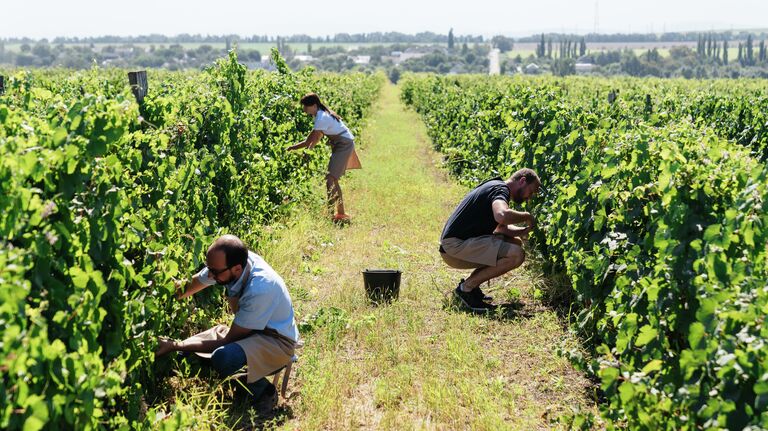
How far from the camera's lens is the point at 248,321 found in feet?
15.4

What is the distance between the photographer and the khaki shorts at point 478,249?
6.66m

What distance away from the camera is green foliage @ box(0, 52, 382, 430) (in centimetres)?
271

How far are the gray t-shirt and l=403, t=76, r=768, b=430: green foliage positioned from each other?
6.08 feet

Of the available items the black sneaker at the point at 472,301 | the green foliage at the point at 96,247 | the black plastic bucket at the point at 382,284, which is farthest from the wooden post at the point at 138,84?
the black sneaker at the point at 472,301

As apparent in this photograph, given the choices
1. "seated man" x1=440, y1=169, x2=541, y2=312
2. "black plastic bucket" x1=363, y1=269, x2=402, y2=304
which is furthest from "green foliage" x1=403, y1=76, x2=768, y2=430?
"black plastic bucket" x1=363, y1=269, x2=402, y2=304

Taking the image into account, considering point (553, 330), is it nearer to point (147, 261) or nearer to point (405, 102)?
point (147, 261)

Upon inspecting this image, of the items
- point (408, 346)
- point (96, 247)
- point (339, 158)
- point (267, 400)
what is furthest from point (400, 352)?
point (339, 158)

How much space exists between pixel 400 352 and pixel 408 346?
0.14 m

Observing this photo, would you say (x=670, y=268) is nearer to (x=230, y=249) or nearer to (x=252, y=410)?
(x=230, y=249)

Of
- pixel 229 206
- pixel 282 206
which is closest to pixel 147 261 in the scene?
pixel 229 206

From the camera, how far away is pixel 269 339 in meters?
4.75

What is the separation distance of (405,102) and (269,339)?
36.9 meters

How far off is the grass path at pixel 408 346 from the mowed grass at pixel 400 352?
0.03 ft

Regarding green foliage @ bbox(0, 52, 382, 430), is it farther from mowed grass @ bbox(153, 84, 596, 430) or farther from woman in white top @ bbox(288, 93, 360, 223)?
woman in white top @ bbox(288, 93, 360, 223)
